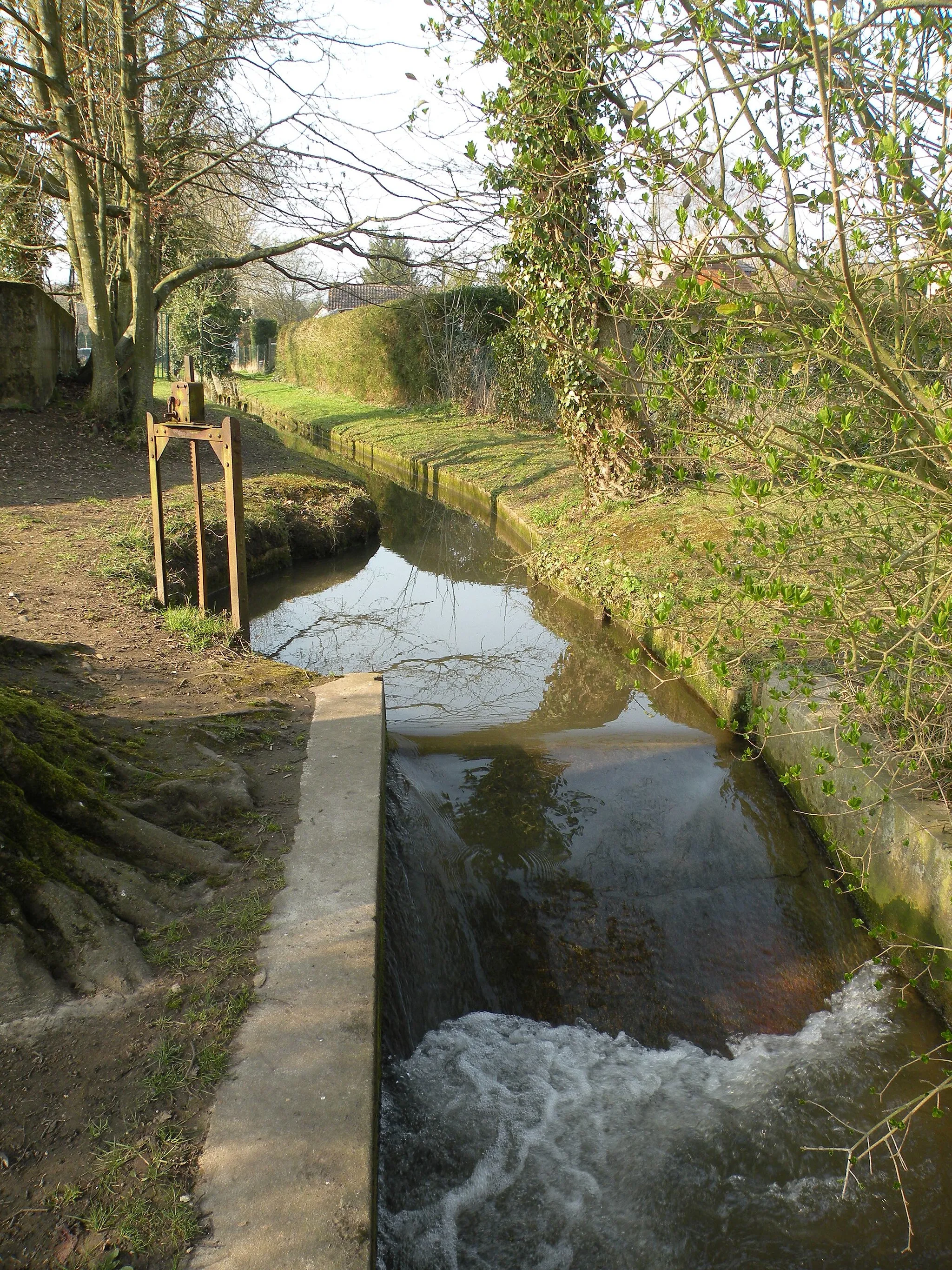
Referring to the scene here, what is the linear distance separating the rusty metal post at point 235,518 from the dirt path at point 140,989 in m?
0.41

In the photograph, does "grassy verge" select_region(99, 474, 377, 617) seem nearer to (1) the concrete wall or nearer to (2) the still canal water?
(2) the still canal water

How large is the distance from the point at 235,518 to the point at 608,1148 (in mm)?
4840

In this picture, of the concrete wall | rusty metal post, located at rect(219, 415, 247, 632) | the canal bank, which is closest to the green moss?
rusty metal post, located at rect(219, 415, 247, 632)

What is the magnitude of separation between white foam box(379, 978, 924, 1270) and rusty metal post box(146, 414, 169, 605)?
494cm

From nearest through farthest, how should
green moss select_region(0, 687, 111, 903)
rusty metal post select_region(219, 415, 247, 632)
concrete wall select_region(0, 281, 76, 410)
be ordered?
green moss select_region(0, 687, 111, 903)
rusty metal post select_region(219, 415, 247, 632)
concrete wall select_region(0, 281, 76, 410)

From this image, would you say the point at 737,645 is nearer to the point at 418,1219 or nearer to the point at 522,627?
the point at 522,627

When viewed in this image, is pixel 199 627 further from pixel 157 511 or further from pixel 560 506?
pixel 560 506

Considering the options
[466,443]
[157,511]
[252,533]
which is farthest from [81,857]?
[466,443]

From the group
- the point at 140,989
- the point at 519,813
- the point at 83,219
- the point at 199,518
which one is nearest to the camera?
the point at 140,989

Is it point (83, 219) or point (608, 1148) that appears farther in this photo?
point (83, 219)

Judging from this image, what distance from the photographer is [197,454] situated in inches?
263

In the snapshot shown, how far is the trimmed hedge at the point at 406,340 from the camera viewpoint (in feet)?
77.6

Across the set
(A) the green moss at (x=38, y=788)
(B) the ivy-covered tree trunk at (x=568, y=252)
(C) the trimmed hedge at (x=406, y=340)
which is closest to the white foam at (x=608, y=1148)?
(A) the green moss at (x=38, y=788)

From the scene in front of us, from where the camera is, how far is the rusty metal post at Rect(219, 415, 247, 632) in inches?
248
